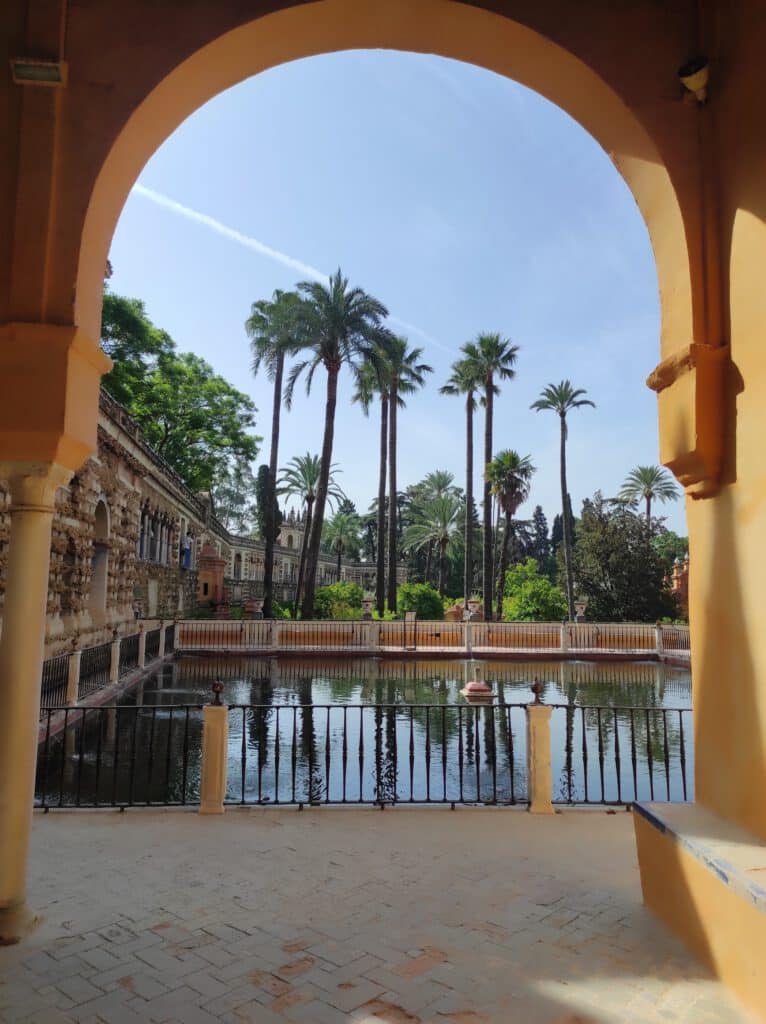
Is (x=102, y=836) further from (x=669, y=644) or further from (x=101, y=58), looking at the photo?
(x=669, y=644)

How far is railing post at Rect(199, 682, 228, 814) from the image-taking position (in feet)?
16.9

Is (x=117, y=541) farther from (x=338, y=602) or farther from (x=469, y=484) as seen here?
(x=469, y=484)

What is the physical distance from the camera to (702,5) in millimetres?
3646

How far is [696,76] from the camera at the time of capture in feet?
11.5

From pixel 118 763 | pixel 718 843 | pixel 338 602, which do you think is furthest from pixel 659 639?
pixel 718 843

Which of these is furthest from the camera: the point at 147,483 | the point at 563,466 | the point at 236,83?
the point at 563,466

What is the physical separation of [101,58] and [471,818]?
17.9 ft

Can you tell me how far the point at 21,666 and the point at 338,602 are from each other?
2788cm

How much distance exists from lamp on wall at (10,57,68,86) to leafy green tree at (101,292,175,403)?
912 inches

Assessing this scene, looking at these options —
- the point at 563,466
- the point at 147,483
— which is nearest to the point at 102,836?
the point at 147,483

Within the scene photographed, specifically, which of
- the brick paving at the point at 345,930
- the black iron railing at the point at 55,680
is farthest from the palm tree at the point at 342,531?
the brick paving at the point at 345,930

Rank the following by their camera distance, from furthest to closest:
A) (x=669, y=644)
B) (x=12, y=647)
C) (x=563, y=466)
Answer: (x=563, y=466)
(x=669, y=644)
(x=12, y=647)

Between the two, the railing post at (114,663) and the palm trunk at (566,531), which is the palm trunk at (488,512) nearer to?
the palm trunk at (566,531)

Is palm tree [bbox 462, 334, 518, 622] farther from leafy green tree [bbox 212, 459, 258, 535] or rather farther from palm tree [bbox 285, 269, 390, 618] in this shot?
leafy green tree [bbox 212, 459, 258, 535]
